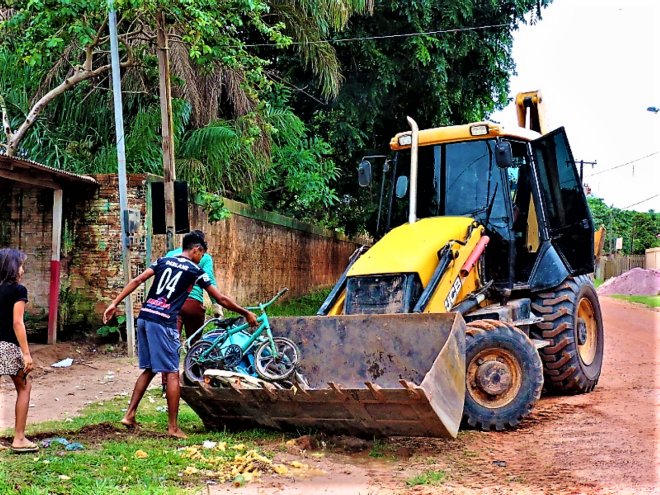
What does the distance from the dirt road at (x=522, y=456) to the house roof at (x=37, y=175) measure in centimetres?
305

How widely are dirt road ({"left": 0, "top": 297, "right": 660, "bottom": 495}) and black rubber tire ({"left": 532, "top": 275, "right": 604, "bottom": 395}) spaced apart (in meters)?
0.19

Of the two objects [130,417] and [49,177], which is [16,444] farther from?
[49,177]

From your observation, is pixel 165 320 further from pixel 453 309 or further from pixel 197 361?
pixel 453 309

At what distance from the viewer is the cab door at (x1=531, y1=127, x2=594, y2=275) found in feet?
30.2

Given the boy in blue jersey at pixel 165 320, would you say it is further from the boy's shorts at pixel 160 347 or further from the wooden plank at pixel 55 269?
the wooden plank at pixel 55 269

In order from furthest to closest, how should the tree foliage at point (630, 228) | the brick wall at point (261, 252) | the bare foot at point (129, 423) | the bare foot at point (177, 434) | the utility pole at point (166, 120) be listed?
the tree foliage at point (630, 228) < the brick wall at point (261, 252) < the utility pole at point (166, 120) < the bare foot at point (129, 423) < the bare foot at point (177, 434)

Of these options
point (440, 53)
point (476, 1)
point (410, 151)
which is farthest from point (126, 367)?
point (476, 1)

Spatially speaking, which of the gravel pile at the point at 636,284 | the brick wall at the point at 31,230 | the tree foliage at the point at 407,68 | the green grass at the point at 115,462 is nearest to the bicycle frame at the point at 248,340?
the green grass at the point at 115,462

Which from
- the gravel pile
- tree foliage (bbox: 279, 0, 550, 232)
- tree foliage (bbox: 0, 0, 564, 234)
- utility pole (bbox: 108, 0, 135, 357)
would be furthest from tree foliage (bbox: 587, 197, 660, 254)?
utility pole (bbox: 108, 0, 135, 357)

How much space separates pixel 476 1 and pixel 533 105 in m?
9.28

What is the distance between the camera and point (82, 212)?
13.0m

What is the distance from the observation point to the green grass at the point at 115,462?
17.6 feet

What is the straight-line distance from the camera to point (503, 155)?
8312 millimetres

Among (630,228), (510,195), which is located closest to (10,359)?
(510,195)
